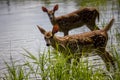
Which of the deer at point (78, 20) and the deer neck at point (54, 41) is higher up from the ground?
the deer neck at point (54, 41)

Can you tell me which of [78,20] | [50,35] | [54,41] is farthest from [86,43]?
[78,20]

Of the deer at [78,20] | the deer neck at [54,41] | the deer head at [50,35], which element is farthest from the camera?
Result: the deer at [78,20]

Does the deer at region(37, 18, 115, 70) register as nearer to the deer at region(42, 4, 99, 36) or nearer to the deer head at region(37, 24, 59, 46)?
the deer head at region(37, 24, 59, 46)

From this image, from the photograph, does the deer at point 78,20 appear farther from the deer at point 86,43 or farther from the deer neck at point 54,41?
the deer neck at point 54,41

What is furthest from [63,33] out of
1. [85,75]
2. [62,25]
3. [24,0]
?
[24,0]

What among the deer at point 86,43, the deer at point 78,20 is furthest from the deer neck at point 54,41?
the deer at point 78,20

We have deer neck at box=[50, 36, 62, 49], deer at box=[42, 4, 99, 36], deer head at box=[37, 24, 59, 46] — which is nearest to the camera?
deer head at box=[37, 24, 59, 46]

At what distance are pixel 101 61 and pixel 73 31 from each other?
665 centimetres

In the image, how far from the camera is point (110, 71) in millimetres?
7094

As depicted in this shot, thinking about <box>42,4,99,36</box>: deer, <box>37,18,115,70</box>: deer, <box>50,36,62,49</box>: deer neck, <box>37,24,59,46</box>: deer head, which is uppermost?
<box>37,24,59,46</box>: deer head

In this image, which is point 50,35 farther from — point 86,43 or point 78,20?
point 78,20

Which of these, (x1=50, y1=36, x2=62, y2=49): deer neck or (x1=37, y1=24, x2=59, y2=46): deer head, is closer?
(x1=37, y1=24, x2=59, y2=46): deer head

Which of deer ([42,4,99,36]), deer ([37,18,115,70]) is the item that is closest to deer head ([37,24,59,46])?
deer ([37,18,115,70])

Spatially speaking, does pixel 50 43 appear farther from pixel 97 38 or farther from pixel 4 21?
pixel 4 21
